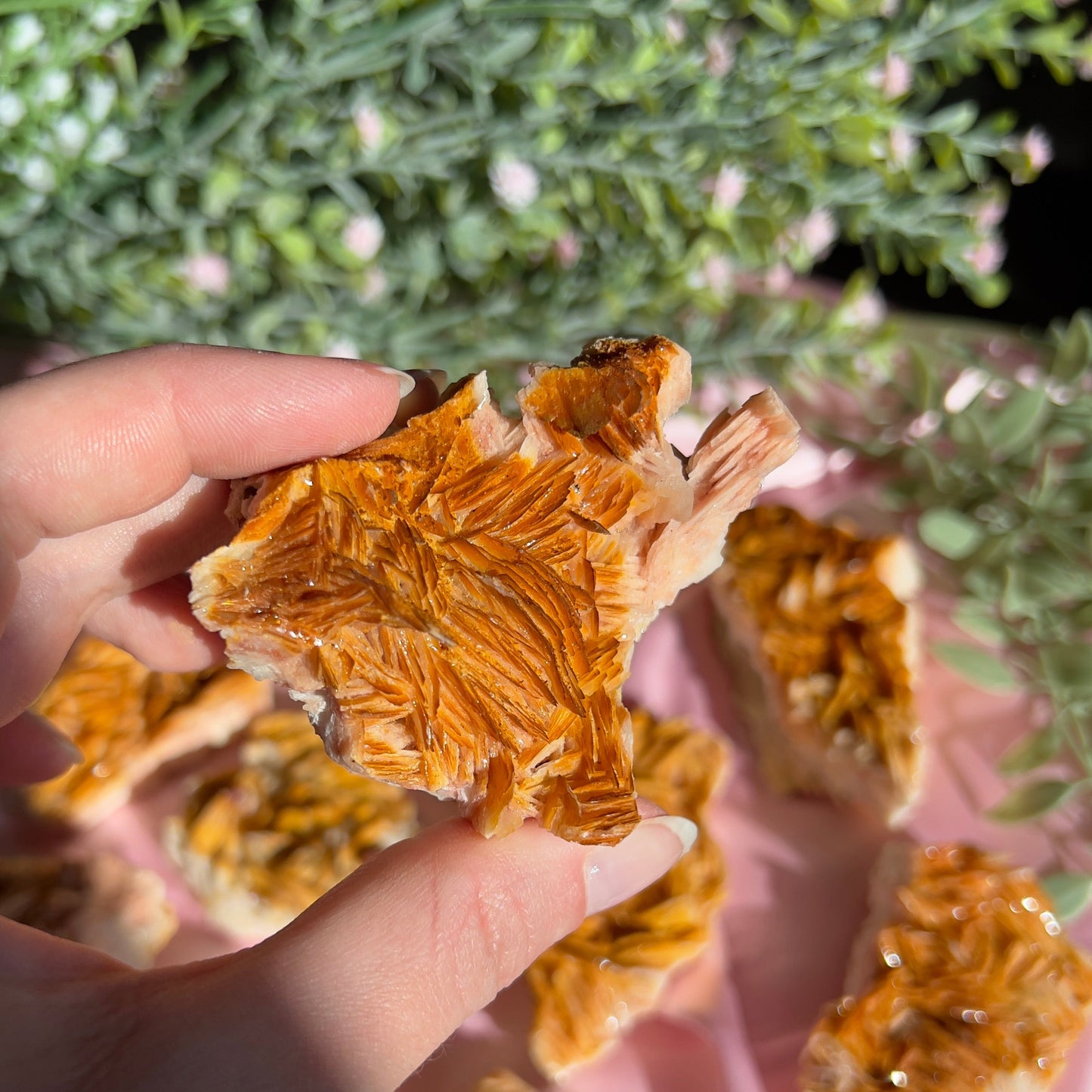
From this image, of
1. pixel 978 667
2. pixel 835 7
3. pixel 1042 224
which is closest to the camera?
pixel 835 7

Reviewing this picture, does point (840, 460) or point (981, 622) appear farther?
point (840, 460)

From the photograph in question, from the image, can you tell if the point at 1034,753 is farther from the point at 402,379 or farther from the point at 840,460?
the point at 402,379

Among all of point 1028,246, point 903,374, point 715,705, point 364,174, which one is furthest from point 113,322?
point 1028,246

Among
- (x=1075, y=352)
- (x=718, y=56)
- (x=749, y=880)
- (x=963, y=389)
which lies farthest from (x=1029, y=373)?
(x=749, y=880)

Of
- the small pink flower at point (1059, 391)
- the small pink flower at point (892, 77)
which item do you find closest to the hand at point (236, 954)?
the small pink flower at point (892, 77)

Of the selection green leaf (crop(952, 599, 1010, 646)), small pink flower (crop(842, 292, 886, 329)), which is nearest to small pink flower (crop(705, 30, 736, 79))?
small pink flower (crop(842, 292, 886, 329))

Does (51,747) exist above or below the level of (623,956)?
above

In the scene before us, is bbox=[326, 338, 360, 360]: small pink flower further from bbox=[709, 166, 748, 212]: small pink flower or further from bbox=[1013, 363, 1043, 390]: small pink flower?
bbox=[1013, 363, 1043, 390]: small pink flower

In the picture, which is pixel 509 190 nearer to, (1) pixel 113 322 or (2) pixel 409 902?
(1) pixel 113 322
